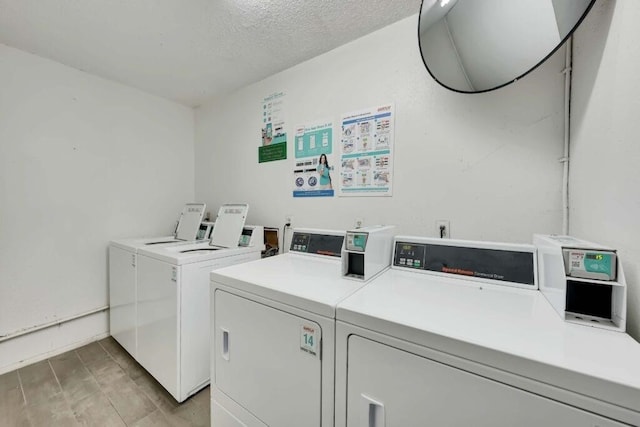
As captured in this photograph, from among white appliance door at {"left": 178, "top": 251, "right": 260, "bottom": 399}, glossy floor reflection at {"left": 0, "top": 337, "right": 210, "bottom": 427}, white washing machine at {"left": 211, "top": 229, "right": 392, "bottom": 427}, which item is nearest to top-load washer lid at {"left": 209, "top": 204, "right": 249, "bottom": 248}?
white appliance door at {"left": 178, "top": 251, "right": 260, "bottom": 399}

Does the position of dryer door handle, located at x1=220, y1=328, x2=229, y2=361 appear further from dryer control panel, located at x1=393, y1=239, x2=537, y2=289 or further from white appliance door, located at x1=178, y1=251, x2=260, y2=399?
dryer control panel, located at x1=393, y1=239, x2=537, y2=289

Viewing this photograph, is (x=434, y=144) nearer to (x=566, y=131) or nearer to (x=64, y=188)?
(x=566, y=131)

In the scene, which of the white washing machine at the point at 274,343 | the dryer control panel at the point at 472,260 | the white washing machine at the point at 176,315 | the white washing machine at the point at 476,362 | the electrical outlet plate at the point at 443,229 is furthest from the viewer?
the white washing machine at the point at 176,315

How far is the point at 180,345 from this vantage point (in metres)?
1.50

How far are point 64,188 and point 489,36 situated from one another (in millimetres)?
3104

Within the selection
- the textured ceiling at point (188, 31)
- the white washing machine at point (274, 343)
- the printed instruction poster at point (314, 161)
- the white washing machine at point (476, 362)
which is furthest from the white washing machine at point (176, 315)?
the textured ceiling at point (188, 31)

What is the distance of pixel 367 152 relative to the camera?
165cm

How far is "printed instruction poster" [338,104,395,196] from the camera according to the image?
62.1 inches

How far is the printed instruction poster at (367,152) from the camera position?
5.17 feet

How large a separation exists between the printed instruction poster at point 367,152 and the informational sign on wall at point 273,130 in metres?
0.60

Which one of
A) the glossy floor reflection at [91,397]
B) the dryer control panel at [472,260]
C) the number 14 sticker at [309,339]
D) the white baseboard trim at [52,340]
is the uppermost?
the dryer control panel at [472,260]

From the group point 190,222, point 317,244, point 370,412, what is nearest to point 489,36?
point 317,244

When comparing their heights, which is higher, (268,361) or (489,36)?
(489,36)

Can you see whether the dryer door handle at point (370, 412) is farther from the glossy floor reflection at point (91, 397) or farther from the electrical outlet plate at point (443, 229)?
the glossy floor reflection at point (91, 397)
